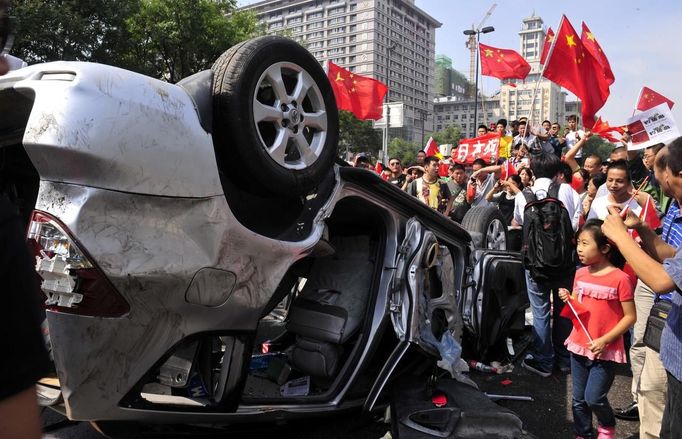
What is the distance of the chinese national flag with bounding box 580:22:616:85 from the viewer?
8.37 meters

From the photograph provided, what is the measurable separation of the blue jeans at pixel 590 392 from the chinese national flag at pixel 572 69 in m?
5.82

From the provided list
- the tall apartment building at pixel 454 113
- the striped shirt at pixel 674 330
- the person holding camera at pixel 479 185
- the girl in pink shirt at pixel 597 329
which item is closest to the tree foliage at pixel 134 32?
the person holding camera at pixel 479 185

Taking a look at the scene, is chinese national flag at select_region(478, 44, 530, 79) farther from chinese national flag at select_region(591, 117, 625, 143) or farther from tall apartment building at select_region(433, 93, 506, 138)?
tall apartment building at select_region(433, 93, 506, 138)

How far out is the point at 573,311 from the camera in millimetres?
3350

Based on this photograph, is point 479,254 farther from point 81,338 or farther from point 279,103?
point 81,338

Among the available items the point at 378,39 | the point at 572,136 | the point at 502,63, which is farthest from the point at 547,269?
the point at 378,39

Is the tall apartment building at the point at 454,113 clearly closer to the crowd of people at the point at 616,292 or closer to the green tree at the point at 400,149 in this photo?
the green tree at the point at 400,149

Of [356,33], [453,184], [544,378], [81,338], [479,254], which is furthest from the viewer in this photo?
[356,33]

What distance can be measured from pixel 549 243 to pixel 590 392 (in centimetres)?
172

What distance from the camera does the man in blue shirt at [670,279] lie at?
204 centimetres

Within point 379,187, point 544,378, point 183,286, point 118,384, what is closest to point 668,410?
point 379,187

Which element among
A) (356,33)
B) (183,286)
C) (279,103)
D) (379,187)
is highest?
(356,33)

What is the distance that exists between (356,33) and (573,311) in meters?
121

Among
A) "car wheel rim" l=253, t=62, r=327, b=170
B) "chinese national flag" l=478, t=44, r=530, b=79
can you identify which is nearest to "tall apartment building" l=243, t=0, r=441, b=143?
"chinese national flag" l=478, t=44, r=530, b=79
